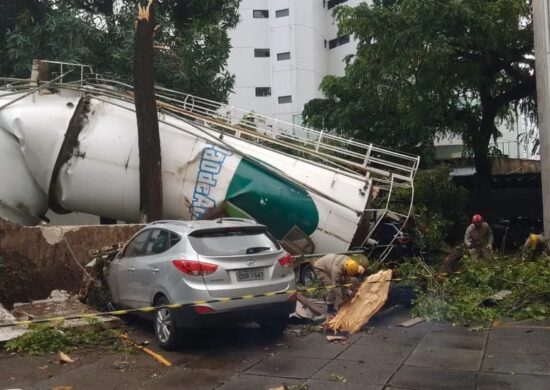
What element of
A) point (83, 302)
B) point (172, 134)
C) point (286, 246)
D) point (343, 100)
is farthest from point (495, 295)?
point (343, 100)

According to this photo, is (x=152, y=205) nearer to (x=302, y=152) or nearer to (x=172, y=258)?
(x=302, y=152)

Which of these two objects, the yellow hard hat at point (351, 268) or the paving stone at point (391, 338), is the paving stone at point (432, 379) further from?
the yellow hard hat at point (351, 268)

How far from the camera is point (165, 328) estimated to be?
A: 7133 mm

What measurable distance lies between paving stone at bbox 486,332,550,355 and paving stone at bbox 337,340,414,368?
95 centimetres

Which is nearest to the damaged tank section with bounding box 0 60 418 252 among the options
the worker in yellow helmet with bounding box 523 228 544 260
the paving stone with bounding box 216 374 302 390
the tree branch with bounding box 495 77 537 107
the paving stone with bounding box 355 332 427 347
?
the worker in yellow helmet with bounding box 523 228 544 260

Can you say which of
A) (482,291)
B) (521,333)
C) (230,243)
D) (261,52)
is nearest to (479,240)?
(482,291)

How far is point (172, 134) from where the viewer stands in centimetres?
A: 1321

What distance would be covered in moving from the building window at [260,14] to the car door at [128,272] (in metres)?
45.5

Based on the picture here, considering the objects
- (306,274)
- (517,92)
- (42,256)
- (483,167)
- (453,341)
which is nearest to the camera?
(453,341)

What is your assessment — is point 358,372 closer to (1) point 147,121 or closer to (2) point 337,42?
(1) point 147,121

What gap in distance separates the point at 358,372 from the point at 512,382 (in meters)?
1.45

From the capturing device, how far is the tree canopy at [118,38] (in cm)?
1592

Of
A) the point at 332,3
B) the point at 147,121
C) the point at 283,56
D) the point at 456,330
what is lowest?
the point at 456,330

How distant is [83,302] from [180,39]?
1023cm
